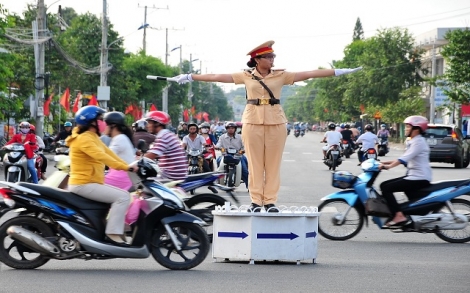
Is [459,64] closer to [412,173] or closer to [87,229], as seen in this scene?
[412,173]

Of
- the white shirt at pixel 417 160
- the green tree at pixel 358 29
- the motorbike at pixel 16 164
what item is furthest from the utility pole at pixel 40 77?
the green tree at pixel 358 29

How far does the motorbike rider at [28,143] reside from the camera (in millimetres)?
21578

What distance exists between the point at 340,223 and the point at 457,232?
1.45 meters

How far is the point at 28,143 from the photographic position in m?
21.6

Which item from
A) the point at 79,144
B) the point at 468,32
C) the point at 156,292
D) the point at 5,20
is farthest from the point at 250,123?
the point at 468,32

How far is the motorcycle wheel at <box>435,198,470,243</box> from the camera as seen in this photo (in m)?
12.9

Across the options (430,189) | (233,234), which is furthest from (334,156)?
(233,234)

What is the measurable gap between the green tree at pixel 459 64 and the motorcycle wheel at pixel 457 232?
126 feet

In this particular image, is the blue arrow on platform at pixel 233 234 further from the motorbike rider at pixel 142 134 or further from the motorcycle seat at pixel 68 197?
the motorbike rider at pixel 142 134

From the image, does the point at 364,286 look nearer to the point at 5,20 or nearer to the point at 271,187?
the point at 271,187

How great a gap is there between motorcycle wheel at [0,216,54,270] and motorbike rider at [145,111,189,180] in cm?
353

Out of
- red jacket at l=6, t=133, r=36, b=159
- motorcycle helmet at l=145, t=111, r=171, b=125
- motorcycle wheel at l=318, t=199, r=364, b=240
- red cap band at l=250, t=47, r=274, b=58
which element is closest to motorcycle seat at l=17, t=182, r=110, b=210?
red cap band at l=250, t=47, r=274, b=58

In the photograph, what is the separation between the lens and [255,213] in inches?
390

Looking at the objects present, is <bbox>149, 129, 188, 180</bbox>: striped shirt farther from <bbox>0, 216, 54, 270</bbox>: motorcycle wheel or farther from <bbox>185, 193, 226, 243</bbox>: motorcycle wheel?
<bbox>0, 216, 54, 270</bbox>: motorcycle wheel
